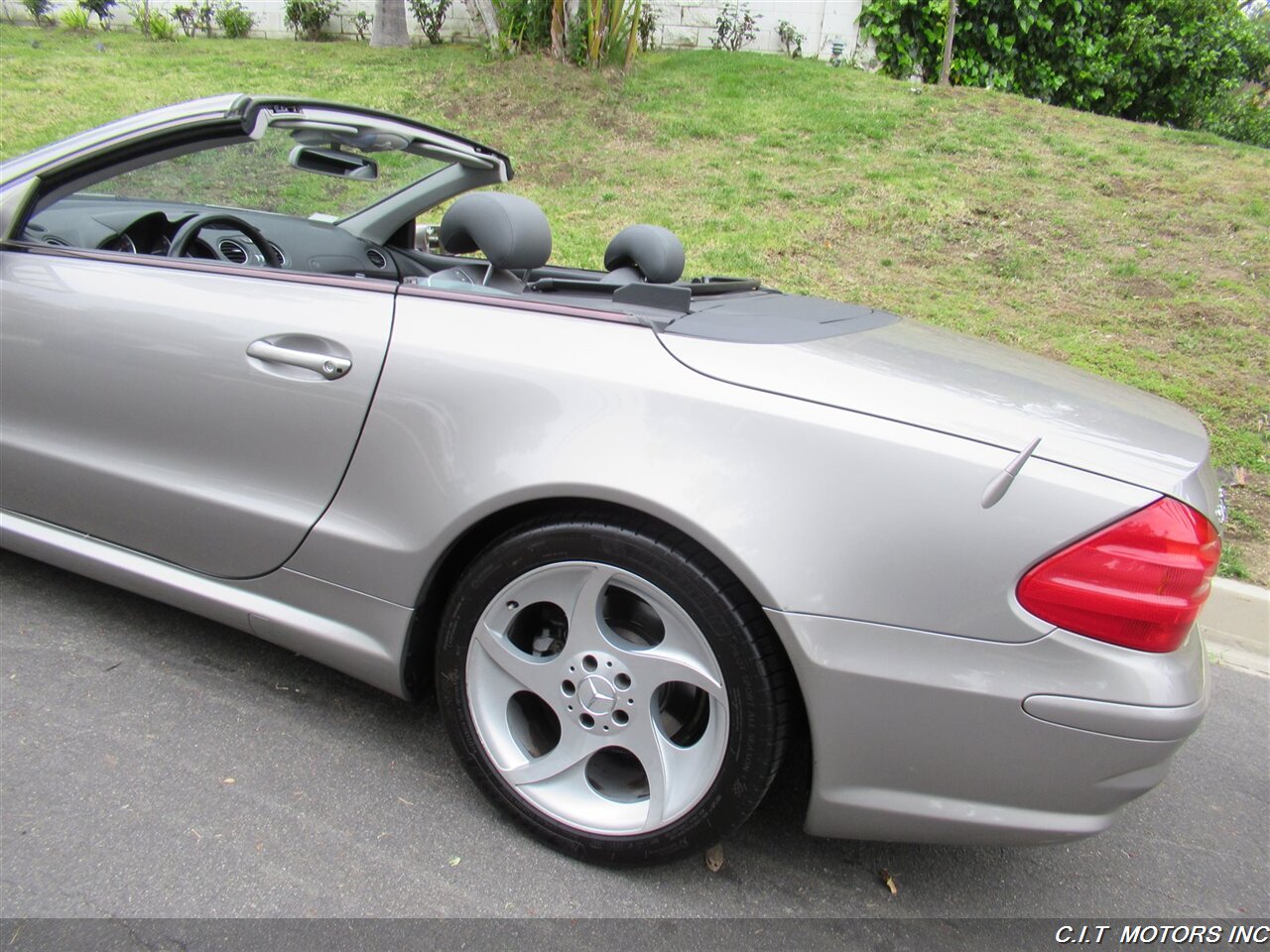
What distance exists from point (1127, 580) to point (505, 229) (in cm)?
181

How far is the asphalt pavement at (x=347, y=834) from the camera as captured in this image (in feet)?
5.98

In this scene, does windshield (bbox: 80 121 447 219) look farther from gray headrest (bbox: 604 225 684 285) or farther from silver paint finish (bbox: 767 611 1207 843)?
silver paint finish (bbox: 767 611 1207 843)

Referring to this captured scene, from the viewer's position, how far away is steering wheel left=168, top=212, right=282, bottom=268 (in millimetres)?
2654

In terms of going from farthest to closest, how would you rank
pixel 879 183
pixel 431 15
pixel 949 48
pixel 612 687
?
pixel 431 15 < pixel 949 48 < pixel 879 183 < pixel 612 687

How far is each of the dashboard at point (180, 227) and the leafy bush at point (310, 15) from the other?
11.9m

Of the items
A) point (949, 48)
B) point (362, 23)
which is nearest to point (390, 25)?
point (362, 23)

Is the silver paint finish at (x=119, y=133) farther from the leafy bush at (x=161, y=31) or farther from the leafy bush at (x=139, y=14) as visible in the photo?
the leafy bush at (x=139, y=14)

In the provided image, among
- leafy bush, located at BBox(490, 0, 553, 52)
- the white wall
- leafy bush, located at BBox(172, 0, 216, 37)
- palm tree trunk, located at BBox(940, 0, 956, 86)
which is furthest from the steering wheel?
leafy bush, located at BBox(172, 0, 216, 37)

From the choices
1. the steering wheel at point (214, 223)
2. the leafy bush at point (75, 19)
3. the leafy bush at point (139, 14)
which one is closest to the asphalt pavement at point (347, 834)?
the steering wheel at point (214, 223)

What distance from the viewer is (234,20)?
43.2 feet

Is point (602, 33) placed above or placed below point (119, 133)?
above

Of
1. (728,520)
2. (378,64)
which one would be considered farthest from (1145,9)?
(728,520)

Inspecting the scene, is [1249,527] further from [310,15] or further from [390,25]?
[310,15]

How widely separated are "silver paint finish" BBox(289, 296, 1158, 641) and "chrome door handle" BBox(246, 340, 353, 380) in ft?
0.41
